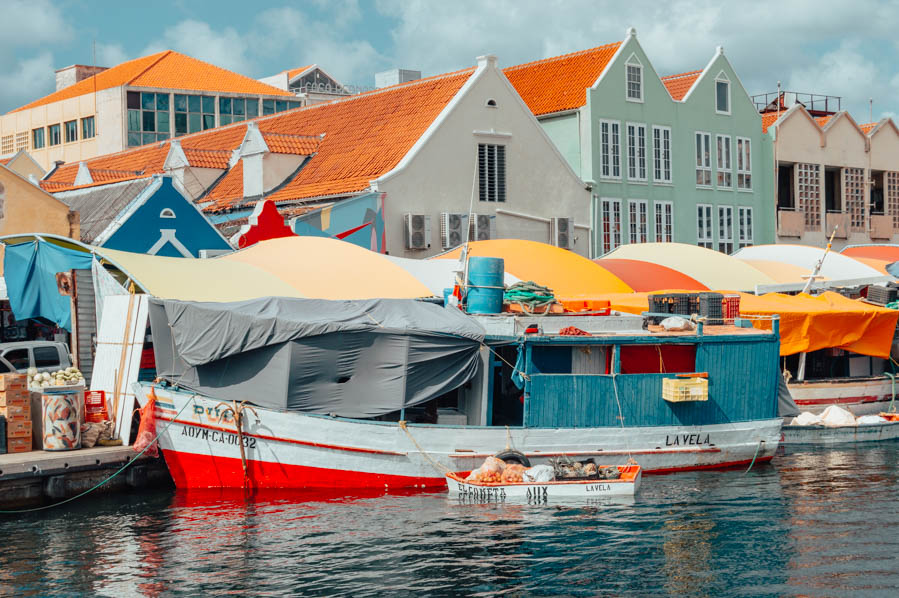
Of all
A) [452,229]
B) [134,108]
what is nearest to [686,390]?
[452,229]

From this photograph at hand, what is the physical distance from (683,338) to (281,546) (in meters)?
10.1

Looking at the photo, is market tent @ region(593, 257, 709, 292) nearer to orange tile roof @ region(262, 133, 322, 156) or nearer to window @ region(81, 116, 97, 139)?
orange tile roof @ region(262, 133, 322, 156)

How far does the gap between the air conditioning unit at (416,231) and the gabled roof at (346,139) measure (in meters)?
1.78

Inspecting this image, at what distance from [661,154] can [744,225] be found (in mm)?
6639

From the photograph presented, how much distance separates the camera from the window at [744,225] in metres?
50.4

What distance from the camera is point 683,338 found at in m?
23.5

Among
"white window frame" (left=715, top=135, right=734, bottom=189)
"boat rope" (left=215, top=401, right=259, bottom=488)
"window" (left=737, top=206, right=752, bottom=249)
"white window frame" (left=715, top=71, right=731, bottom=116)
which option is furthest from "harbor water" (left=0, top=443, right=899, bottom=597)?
"white window frame" (left=715, top=71, right=731, bottom=116)

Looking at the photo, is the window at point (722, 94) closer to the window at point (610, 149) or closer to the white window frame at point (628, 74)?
the white window frame at point (628, 74)

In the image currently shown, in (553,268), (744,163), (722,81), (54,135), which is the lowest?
(553,268)

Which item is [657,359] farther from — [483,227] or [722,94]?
[722,94]

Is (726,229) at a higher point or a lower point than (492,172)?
lower

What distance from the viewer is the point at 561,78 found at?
46.9 meters

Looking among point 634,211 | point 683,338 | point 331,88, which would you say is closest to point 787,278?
point 634,211

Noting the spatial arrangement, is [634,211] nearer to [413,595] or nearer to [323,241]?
[323,241]
